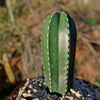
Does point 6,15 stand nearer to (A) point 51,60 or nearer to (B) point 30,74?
(B) point 30,74

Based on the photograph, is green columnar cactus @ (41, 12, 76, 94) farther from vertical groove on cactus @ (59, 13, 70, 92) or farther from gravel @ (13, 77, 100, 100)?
gravel @ (13, 77, 100, 100)

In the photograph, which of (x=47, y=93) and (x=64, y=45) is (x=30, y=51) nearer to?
(x=47, y=93)

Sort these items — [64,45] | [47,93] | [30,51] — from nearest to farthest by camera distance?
[64,45] < [47,93] < [30,51]

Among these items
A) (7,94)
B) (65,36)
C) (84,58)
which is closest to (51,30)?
(65,36)

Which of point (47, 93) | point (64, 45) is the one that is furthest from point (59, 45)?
point (47, 93)

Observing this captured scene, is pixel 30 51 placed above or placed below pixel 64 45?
below

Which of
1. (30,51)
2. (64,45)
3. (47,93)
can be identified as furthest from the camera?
(30,51)
